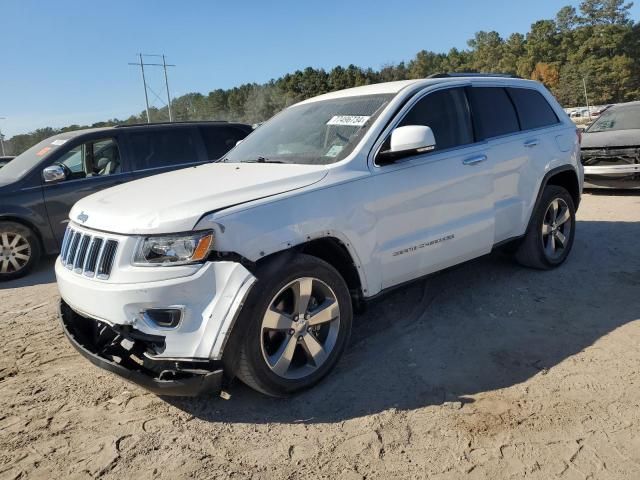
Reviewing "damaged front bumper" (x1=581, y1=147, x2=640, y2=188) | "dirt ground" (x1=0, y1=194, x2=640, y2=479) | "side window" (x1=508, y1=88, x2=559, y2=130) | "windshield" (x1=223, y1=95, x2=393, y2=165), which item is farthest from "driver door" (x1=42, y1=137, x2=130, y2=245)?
"damaged front bumper" (x1=581, y1=147, x2=640, y2=188)

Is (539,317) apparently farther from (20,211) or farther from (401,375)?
(20,211)

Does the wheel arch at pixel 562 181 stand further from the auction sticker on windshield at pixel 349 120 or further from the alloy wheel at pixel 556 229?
the auction sticker on windshield at pixel 349 120

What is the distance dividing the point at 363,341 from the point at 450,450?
135cm

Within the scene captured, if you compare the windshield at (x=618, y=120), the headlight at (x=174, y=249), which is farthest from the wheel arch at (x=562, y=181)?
the windshield at (x=618, y=120)

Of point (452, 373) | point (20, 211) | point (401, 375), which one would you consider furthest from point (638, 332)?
point (20, 211)

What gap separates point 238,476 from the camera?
2.56 m

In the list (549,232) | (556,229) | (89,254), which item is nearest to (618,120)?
(556,229)

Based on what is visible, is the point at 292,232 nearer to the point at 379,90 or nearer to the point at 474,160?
the point at 379,90

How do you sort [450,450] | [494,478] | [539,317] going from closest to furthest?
[494,478]
[450,450]
[539,317]

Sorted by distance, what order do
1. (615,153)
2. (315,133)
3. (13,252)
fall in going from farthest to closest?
(615,153) < (13,252) < (315,133)

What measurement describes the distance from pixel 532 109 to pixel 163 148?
502 centimetres

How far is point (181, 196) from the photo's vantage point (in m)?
3.06

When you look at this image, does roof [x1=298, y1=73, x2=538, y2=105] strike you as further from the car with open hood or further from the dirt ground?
the car with open hood

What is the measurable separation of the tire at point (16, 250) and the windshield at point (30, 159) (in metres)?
0.69
